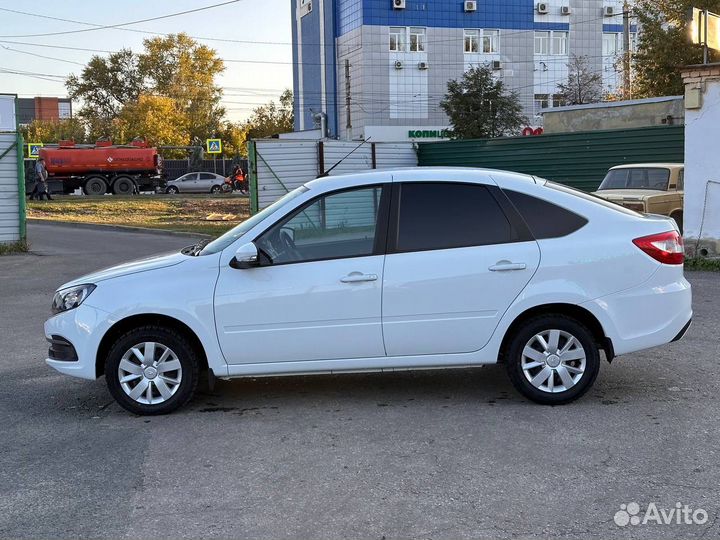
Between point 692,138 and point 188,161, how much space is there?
54.5 meters

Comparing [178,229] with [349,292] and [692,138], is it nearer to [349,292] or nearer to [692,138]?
[692,138]

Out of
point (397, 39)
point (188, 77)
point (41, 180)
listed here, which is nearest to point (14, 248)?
point (41, 180)

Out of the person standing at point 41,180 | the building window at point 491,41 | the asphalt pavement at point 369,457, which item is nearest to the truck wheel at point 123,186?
the person standing at point 41,180

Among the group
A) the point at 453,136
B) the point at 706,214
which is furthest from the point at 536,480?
the point at 453,136

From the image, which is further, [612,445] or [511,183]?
[511,183]

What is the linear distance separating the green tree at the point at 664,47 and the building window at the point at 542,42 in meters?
26.9

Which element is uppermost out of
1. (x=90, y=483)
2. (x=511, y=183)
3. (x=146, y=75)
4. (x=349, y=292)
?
(x=146, y=75)

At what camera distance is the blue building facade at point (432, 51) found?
5722 centimetres

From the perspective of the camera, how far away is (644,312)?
6000 millimetres

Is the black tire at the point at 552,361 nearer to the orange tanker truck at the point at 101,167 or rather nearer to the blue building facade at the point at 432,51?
the orange tanker truck at the point at 101,167

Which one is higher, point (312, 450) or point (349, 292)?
point (349, 292)

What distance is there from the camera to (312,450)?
5.25 m

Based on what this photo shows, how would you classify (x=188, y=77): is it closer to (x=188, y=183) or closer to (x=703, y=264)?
(x=188, y=183)

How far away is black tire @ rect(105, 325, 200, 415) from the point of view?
5941 millimetres
